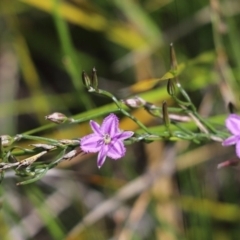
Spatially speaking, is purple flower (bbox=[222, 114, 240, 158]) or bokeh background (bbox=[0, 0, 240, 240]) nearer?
purple flower (bbox=[222, 114, 240, 158])

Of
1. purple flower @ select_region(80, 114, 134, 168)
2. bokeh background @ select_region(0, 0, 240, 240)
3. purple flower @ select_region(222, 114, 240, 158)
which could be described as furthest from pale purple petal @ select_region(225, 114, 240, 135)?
bokeh background @ select_region(0, 0, 240, 240)

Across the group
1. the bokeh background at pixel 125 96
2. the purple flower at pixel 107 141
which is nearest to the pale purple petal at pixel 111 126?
the purple flower at pixel 107 141

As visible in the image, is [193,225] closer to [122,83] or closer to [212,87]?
[212,87]

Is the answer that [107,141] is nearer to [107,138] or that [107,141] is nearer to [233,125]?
[107,138]

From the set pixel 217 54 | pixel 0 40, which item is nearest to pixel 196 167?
pixel 217 54

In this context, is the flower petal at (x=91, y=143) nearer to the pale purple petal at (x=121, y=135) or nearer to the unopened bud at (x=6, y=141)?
the pale purple petal at (x=121, y=135)

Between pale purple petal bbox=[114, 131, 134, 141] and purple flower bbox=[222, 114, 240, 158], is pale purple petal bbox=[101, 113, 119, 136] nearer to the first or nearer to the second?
pale purple petal bbox=[114, 131, 134, 141]

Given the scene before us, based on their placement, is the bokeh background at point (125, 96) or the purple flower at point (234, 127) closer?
the purple flower at point (234, 127)
